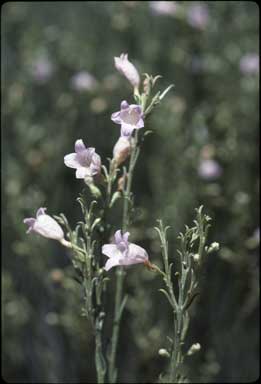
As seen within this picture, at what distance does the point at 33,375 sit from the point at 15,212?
3.10 feet

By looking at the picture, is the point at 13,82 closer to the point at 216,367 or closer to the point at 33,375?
the point at 33,375

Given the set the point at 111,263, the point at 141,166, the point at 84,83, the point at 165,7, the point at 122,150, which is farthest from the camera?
the point at 165,7

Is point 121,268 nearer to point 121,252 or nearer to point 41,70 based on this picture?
point 121,252

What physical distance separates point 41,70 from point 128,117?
10.5 ft

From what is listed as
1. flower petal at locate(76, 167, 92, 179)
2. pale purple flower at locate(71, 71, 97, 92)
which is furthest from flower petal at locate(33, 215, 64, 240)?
pale purple flower at locate(71, 71, 97, 92)

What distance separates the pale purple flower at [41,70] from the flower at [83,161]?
3114 mm

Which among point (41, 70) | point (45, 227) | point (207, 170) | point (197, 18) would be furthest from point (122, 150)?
point (41, 70)

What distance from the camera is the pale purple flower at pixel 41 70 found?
182 inches

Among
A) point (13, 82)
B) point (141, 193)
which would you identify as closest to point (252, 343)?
point (141, 193)

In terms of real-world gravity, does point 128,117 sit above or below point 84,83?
below

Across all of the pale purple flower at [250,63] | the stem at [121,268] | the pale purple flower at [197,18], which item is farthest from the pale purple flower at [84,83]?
the stem at [121,268]

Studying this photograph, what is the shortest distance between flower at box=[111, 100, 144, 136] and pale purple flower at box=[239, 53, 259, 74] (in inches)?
100

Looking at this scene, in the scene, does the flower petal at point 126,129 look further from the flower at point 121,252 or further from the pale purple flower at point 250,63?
the pale purple flower at point 250,63

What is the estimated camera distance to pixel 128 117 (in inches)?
63.3
